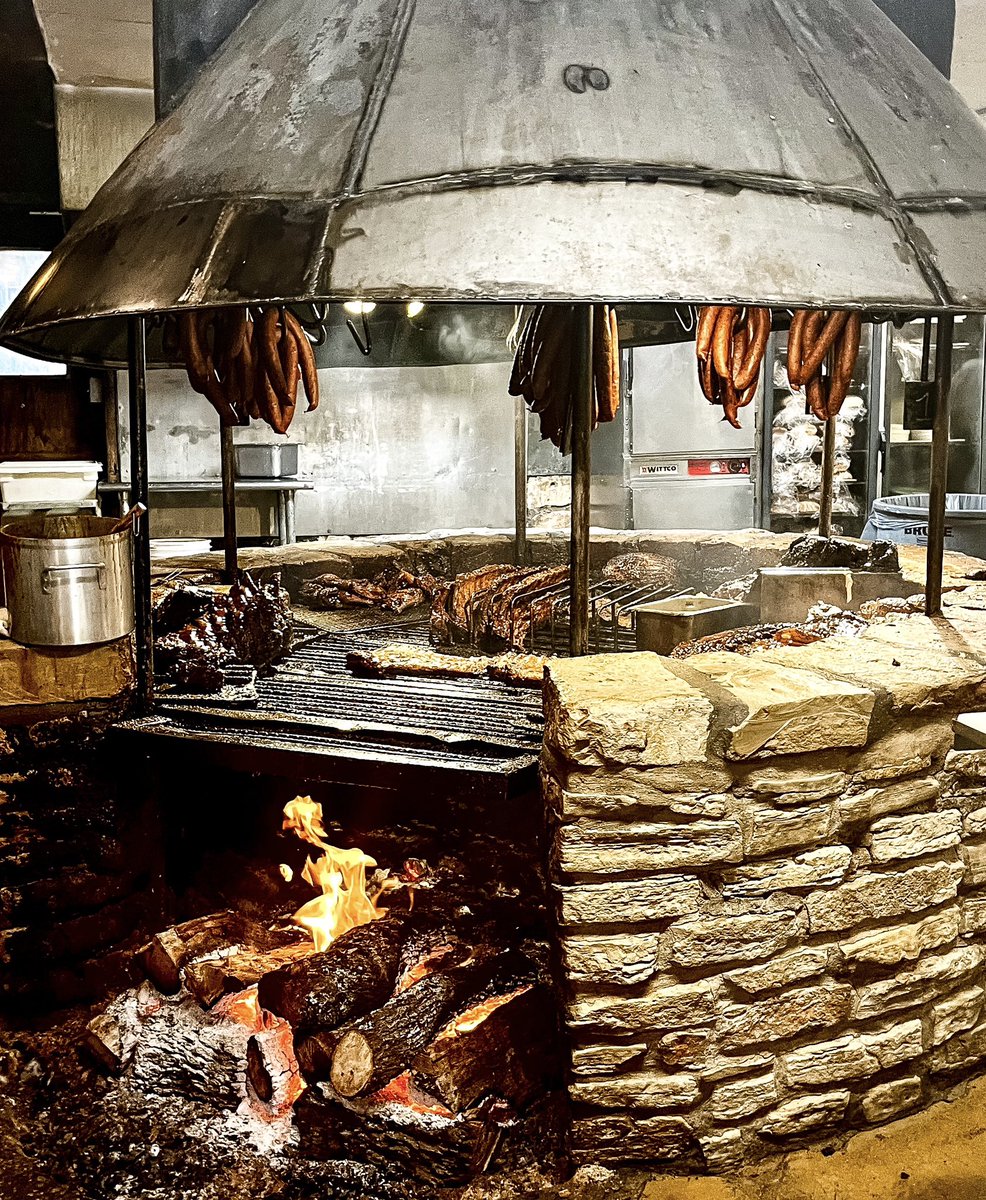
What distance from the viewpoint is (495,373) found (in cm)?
1073

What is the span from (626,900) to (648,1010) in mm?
328

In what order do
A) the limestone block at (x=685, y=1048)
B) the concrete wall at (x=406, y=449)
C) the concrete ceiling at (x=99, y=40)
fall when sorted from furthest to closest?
the concrete wall at (x=406, y=449)
the concrete ceiling at (x=99, y=40)
the limestone block at (x=685, y=1048)

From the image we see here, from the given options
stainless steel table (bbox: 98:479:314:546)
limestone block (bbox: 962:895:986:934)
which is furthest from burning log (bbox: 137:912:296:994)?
stainless steel table (bbox: 98:479:314:546)

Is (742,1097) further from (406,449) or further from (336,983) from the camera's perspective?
(406,449)

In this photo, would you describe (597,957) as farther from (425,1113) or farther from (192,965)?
(192,965)

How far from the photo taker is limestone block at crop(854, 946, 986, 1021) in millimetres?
2777

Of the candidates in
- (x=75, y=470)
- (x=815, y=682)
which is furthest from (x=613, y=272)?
(x=75, y=470)

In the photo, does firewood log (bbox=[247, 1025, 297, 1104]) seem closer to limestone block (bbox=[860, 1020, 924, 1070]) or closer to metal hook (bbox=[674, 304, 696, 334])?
limestone block (bbox=[860, 1020, 924, 1070])

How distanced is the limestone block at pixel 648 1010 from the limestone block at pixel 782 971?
0.10 m

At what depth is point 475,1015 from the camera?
308cm

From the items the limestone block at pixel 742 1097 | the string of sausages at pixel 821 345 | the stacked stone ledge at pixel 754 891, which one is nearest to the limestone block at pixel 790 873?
the stacked stone ledge at pixel 754 891

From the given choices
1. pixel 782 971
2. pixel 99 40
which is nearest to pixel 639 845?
pixel 782 971

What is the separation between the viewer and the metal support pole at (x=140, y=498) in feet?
11.3

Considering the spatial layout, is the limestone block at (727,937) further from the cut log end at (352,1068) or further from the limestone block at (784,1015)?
the cut log end at (352,1068)
